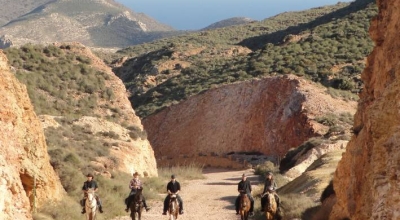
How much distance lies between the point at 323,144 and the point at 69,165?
636 inches

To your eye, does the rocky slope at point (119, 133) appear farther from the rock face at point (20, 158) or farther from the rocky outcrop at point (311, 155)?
the rock face at point (20, 158)

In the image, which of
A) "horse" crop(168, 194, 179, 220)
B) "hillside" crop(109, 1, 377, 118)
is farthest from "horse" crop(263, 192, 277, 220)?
"hillside" crop(109, 1, 377, 118)

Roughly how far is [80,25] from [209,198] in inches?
5168

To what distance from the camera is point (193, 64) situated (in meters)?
86.6

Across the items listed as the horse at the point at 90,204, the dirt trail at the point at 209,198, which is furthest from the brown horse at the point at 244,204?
the dirt trail at the point at 209,198

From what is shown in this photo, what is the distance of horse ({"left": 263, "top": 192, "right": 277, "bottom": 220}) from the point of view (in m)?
17.5

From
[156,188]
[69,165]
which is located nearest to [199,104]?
[156,188]

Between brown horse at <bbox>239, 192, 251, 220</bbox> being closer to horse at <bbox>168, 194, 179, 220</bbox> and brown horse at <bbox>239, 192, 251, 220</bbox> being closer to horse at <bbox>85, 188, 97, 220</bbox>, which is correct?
horse at <bbox>168, 194, 179, 220</bbox>

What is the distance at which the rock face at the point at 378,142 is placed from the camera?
8453 millimetres

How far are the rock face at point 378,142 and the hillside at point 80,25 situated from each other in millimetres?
112107

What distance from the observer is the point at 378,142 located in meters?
9.27

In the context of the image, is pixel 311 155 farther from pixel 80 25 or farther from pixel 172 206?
pixel 80 25

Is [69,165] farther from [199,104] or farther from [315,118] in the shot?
[199,104]

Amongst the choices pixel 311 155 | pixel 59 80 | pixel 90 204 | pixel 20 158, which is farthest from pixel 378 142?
pixel 59 80
